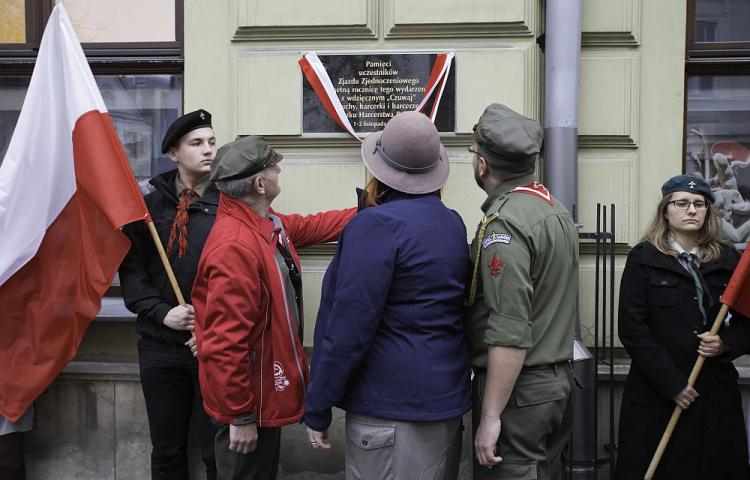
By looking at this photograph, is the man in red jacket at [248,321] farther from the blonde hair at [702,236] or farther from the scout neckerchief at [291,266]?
the blonde hair at [702,236]

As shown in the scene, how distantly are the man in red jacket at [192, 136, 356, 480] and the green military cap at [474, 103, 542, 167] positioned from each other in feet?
3.10

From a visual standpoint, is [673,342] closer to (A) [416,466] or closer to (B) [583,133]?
(B) [583,133]

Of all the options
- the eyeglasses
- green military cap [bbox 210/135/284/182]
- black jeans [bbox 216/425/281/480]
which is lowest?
black jeans [bbox 216/425/281/480]

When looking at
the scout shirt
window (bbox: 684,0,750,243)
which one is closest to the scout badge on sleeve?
the scout shirt

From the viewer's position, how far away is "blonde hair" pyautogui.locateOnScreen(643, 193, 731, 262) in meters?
3.73

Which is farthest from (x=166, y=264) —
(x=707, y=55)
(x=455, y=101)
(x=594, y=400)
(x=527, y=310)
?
(x=707, y=55)

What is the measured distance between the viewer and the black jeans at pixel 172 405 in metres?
3.76

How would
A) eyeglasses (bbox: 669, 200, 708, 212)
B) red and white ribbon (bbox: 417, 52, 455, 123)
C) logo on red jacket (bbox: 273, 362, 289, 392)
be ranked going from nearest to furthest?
logo on red jacket (bbox: 273, 362, 289, 392) < eyeglasses (bbox: 669, 200, 708, 212) < red and white ribbon (bbox: 417, 52, 455, 123)

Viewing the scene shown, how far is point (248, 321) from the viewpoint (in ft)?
9.82

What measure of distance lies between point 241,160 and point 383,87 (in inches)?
55.8

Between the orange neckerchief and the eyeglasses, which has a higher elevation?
the eyeglasses

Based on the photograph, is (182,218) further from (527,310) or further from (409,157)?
(527,310)

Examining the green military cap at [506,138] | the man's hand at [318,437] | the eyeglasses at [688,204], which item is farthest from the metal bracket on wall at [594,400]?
the man's hand at [318,437]

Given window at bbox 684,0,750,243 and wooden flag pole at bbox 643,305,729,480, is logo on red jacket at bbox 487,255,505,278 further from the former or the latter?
window at bbox 684,0,750,243
